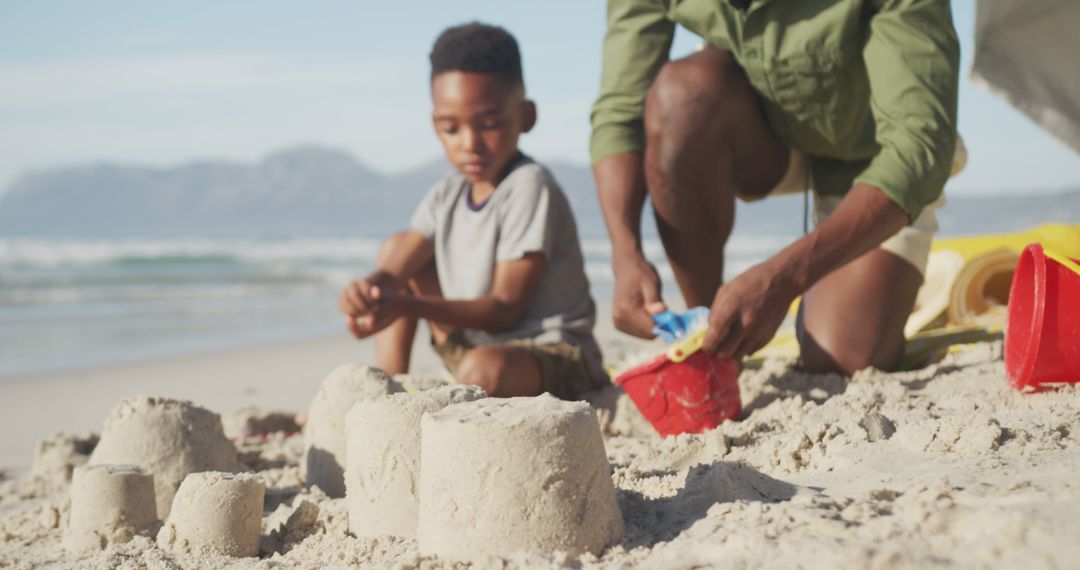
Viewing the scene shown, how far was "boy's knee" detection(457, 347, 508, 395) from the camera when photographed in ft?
9.18

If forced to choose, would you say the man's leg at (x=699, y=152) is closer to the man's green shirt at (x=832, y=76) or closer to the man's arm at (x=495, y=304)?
the man's green shirt at (x=832, y=76)

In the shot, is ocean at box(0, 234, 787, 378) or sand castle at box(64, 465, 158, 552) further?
ocean at box(0, 234, 787, 378)

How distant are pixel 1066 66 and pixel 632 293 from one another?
1843 mm

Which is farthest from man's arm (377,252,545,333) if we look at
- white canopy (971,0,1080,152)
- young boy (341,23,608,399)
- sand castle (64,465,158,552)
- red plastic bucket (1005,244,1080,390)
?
white canopy (971,0,1080,152)

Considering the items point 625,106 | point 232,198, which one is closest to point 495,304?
point 625,106

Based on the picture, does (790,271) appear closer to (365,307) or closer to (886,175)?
(886,175)

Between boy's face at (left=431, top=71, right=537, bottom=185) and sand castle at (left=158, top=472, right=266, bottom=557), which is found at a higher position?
boy's face at (left=431, top=71, right=537, bottom=185)

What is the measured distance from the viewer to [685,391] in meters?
2.42

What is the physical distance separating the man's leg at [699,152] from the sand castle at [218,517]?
1477 millimetres

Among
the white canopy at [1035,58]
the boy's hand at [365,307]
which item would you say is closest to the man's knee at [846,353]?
the white canopy at [1035,58]

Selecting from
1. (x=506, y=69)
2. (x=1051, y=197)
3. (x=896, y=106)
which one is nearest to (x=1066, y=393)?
(x=896, y=106)

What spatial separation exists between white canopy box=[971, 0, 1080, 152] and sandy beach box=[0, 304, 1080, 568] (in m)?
0.91

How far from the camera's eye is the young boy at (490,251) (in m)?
3.01

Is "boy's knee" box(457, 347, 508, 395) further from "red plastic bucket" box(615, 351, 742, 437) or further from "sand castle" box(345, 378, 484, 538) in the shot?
"sand castle" box(345, 378, 484, 538)
